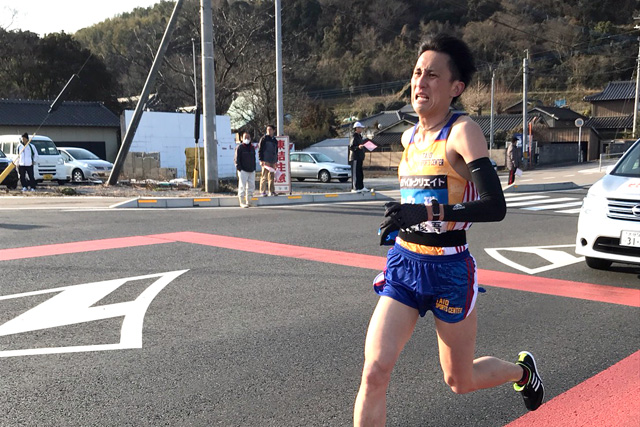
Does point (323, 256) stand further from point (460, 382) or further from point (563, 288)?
point (460, 382)

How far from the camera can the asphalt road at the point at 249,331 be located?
3402 millimetres

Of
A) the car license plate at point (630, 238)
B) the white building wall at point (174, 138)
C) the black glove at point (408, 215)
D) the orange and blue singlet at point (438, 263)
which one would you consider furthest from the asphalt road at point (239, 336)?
the white building wall at point (174, 138)

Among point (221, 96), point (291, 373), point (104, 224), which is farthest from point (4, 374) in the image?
point (221, 96)

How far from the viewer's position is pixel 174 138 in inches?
1100

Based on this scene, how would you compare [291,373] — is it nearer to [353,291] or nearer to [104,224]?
[353,291]

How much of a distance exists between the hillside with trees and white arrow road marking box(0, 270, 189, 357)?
37.6 m

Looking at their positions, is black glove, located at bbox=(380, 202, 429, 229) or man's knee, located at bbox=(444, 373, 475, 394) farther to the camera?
man's knee, located at bbox=(444, 373, 475, 394)

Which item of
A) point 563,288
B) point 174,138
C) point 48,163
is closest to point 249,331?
point 563,288

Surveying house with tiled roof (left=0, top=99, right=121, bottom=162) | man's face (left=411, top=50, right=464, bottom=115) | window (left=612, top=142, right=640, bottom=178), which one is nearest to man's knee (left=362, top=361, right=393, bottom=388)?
man's face (left=411, top=50, right=464, bottom=115)

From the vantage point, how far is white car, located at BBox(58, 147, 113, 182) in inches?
878

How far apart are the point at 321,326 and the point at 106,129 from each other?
3504cm

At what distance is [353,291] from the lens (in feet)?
20.1

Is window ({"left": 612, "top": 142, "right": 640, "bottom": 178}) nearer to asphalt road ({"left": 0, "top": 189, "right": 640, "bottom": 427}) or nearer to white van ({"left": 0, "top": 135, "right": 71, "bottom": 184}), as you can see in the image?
asphalt road ({"left": 0, "top": 189, "right": 640, "bottom": 427})

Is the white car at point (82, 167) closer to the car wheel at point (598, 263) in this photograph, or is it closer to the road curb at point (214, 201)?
the road curb at point (214, 201)
